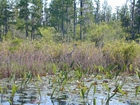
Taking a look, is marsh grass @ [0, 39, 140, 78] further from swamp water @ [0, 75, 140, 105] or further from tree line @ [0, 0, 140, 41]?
tree line @ [0, 0, 140, 41]

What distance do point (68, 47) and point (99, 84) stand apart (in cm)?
524

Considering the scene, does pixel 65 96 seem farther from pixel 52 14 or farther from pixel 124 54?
pixel 52 14

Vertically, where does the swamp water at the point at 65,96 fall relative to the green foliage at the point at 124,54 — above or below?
Result: below

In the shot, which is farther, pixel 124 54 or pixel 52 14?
pixel 52 14

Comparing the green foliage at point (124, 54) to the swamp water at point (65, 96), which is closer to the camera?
the swamp water at point (65, 96)

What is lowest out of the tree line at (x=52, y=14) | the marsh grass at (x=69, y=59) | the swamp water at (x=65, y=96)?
the swamp water at (x=65, y=96)

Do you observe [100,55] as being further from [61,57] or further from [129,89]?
[129,89]

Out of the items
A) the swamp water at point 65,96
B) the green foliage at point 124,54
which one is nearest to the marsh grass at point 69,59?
the green foliage at point 124,54

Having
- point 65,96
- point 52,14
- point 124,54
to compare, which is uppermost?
point 52,14

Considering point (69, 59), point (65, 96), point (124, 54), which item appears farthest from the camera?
point (69, 59)

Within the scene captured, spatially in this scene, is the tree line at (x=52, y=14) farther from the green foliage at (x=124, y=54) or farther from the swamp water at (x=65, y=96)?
the swamp water at (x=65, y=96)

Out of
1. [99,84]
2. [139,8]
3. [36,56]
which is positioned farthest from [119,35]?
[99,84]

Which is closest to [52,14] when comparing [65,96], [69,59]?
[69,59]

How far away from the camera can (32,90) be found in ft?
21.3
